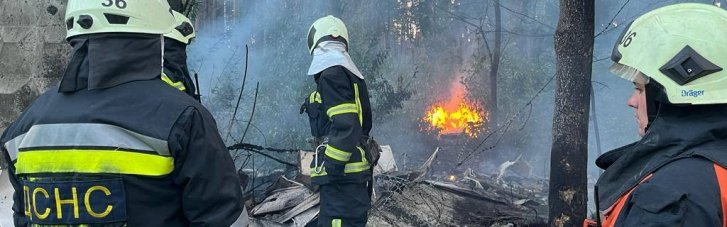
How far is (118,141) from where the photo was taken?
1956mm

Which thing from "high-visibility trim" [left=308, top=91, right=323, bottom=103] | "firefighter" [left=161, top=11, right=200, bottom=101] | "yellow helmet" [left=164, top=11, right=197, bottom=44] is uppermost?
"yellow helmet" [left=164, top=11, right=197, bottom=44]

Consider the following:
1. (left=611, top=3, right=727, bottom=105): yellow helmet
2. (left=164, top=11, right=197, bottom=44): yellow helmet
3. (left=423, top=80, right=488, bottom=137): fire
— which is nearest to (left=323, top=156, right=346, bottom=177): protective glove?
(left=164, top=11, right=197, bottom=44): yellow helmet

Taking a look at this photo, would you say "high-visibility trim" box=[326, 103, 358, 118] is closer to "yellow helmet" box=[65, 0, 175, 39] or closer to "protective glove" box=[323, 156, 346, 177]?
"protective glove" box=[323, 156, 346, 177]

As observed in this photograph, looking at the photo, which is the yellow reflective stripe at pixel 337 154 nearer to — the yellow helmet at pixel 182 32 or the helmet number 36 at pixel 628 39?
the yellow helmet at pixel 182 32

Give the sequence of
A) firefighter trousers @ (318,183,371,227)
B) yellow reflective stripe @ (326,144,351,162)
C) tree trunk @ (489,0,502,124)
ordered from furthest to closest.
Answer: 1. tree trunk @ (489,0,502,124)
2. firefighter trousers @ (318,183,371,227)
3. yellow reflective stripe @ (326,144,351,162)

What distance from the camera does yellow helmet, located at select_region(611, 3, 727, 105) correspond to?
1.62 metres

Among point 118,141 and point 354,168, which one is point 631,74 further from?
point 354,168

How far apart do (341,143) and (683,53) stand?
3.22 metres

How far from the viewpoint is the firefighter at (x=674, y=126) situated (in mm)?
1449

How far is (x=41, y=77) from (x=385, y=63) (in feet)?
17.8

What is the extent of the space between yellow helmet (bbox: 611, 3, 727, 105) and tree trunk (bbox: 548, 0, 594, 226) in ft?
10.8

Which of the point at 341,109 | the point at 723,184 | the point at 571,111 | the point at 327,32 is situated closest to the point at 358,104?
the point at 341,109

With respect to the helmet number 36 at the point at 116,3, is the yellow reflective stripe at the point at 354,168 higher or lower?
lower

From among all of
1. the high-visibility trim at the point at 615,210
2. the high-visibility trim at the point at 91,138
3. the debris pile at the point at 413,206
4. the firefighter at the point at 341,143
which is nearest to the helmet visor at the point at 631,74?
the high-visibility trim at the point at 615,210
